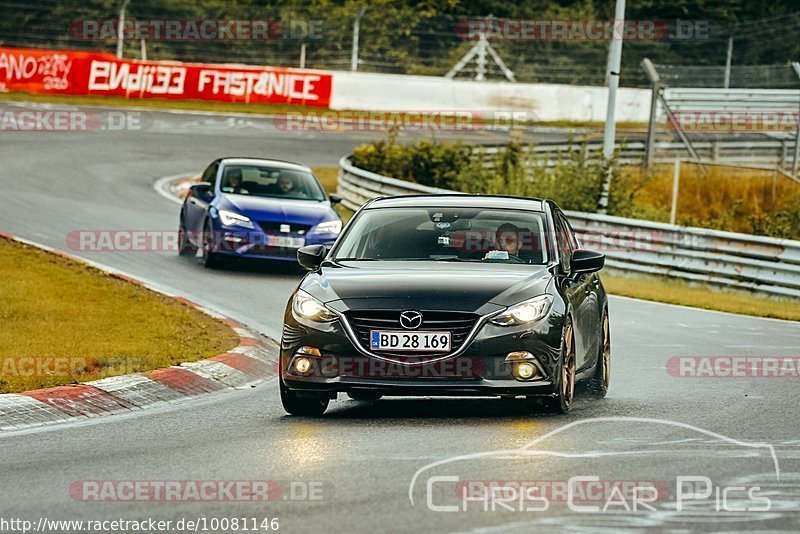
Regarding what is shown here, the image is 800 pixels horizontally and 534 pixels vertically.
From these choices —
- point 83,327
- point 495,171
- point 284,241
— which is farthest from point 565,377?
point 495,171

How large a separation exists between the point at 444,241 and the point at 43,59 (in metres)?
36.9

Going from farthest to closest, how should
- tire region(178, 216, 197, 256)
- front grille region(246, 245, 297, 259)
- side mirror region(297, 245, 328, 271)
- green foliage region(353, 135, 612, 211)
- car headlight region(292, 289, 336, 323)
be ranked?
green foliage region(353, 135, 612, 211), tire region(178, 216, 197, 256), front grille region(246, 245, 297, 259), side mirror region(297, 245, 328, 271), car headlight region(292, 289, 336, 323)

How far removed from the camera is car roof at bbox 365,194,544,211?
11031mm

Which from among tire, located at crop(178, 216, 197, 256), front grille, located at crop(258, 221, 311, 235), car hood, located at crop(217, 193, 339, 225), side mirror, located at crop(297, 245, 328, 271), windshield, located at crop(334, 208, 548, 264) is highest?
windshield, located at crop(334, 208, 548, 264)

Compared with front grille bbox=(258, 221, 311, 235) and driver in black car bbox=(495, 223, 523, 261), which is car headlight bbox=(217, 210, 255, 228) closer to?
front grille bbox=(258, 221, 311, 235)

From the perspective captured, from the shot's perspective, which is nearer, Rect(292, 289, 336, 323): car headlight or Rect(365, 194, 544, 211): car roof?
Rect(292, 289, 336, 323): car headlight

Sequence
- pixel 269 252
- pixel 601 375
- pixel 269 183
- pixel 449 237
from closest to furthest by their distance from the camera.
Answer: pixel 449 237 < pixel 601 375 < pixel 269 252 < pixel 269 183

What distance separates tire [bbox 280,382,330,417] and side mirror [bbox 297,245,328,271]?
1045mm

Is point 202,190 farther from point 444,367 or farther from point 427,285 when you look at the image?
point 444,367

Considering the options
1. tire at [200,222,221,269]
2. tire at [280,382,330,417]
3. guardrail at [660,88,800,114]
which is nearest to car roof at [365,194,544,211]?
tire at [280,382,330,417]

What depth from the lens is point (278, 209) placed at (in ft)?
67.4

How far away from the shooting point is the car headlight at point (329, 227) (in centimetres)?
2045

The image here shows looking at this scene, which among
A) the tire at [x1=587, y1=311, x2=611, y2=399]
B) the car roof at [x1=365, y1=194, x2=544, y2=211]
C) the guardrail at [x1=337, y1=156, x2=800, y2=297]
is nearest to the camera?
the car roof at [x1=365, y1=194, x2=544, y2=211]

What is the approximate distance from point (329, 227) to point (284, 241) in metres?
0.68
